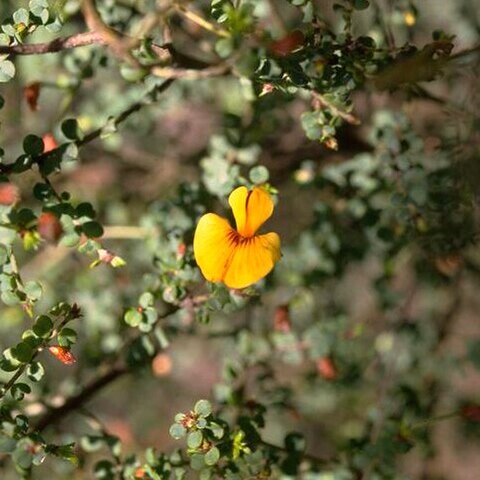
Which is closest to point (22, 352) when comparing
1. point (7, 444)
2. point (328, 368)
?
point (7, 444)

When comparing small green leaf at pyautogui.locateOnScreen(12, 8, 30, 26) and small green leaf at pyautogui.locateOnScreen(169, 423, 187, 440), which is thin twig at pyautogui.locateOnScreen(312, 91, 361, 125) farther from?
small green leaf at pyautogui.locateOnScreen(169, 423, 187, 440)

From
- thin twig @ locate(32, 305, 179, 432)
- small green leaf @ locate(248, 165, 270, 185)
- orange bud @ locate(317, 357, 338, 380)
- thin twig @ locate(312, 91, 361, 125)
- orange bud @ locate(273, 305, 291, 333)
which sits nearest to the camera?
thin twig @ locate(312, 91, 361, 125)

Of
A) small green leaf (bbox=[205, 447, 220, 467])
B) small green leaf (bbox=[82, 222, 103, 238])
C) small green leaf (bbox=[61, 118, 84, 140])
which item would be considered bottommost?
small green leaf (bbox=[205, 447, 220, 467])

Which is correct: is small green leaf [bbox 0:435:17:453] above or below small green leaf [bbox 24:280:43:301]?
below

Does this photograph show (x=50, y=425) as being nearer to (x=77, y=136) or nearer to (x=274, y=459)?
(x=274, y=459)

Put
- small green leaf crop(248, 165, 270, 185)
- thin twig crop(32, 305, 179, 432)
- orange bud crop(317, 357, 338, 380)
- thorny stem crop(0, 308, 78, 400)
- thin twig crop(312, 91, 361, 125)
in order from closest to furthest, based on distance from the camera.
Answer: thorny stem crop(0, 308, 78, 400) → thin twig crop(312, 91, 361, 125) → small green leaf crop(248, 165, 270, 185) → thin twig crop(32, 305, 179, 432) → orange bud crop(317, 357, 338, 380)

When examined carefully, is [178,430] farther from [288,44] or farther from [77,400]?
[288,44]

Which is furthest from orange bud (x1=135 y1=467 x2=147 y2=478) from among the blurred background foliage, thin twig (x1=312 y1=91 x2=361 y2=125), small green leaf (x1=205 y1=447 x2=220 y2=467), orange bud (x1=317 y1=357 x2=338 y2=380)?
thin twig (x1=312 y1=91 x2=361 y2=125)

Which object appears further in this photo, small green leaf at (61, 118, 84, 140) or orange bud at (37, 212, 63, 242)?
small green leaf at (61, 118, 84, 140)
